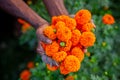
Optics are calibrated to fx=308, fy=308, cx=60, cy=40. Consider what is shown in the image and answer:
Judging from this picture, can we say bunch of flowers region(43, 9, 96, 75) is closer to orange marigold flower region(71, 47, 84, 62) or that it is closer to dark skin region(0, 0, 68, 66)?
orange marigold flower region(71, 47, 84, 62)

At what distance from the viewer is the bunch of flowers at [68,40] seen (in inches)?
58.2

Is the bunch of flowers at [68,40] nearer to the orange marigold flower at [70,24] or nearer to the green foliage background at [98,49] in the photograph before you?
the orange marigold flower at [70,24]

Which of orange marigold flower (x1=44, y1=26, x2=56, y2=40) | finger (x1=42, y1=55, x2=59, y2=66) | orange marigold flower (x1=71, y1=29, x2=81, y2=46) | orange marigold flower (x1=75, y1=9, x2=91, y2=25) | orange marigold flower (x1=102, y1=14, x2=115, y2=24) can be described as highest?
orange marigold flower (x1=102, y1=14, x2=115, y2=24)

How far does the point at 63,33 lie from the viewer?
1462 millimetres

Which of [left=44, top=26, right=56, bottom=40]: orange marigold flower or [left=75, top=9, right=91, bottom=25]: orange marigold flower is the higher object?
[left=75, top=9, right=91, bottom=25]: orange marigold flower

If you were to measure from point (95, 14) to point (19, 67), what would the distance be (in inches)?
39.6

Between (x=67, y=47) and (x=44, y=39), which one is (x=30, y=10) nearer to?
(x=44, y=39)

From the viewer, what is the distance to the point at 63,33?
146cm

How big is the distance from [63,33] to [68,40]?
63mm

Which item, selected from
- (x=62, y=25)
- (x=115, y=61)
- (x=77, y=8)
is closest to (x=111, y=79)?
(x=115, y=61)

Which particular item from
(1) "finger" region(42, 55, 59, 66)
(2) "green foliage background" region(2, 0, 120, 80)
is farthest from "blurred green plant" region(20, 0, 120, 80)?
(1) "finger" region(42, 55, 59, 66)

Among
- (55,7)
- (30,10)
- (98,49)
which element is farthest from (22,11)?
(98,49)

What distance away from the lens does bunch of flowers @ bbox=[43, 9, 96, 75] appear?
1.48 metres

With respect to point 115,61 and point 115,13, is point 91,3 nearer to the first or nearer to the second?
point 115,13
